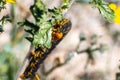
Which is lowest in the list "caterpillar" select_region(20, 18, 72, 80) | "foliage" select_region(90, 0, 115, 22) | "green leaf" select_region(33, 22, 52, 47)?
"caterpillar" select_region(20, 18, 72, 80)

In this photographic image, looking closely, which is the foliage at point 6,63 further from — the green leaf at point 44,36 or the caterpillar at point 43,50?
the green leaf at point 44,36

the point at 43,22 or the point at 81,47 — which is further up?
the point at 43,22

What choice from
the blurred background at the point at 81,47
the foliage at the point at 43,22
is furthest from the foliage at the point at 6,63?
the foliage at the point at 43,22

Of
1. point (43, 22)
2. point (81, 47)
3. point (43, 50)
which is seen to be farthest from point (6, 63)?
point (43, 22)

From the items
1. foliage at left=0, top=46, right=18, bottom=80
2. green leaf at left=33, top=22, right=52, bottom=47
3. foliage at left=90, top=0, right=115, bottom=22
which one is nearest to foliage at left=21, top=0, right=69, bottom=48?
green leaf at left=33, top=22, right=52, bottom=47

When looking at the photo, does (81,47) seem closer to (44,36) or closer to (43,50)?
(43,50)

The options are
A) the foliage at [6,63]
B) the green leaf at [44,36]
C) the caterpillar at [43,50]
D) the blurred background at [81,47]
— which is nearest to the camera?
the green leaf at [44,36]

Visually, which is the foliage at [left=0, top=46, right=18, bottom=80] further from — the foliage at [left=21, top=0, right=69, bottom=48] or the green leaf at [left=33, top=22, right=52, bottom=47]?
the green leaf at [left=33, top=22, right=52, bottom=47]

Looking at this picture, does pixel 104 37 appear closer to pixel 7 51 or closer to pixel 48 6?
pixel 7 51
